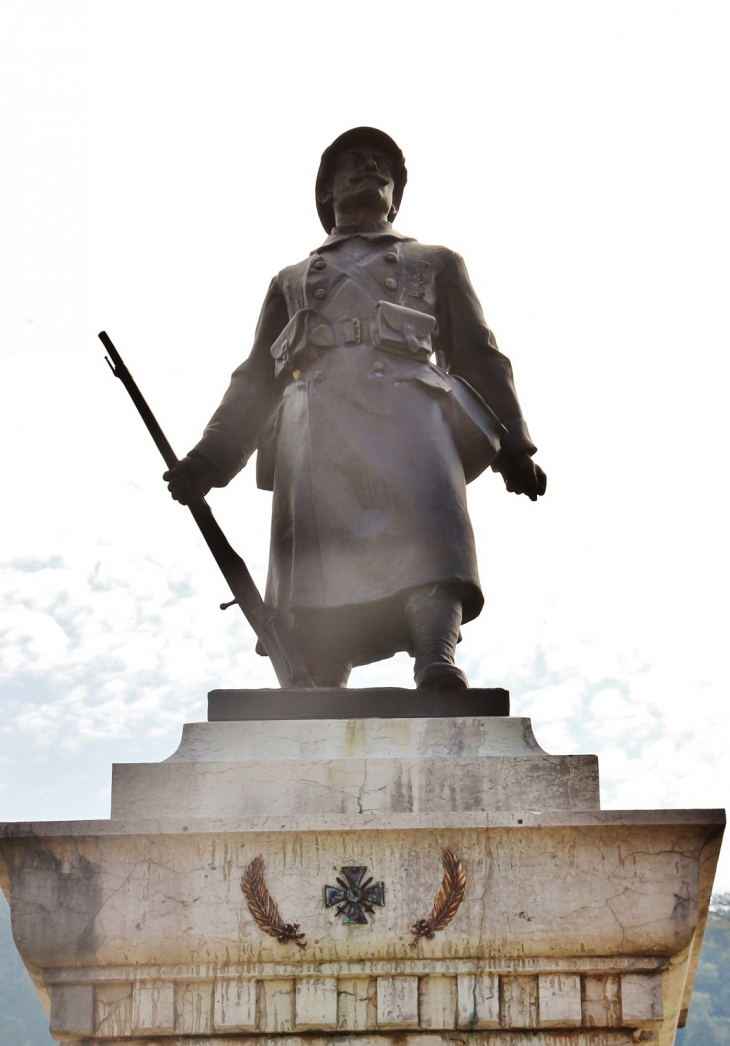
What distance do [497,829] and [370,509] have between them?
1653mm

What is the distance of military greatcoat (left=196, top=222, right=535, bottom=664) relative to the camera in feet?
20.9

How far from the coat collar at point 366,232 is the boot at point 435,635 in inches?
77.7

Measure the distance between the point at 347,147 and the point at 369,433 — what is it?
177 cm

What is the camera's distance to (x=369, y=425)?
21.7 ft

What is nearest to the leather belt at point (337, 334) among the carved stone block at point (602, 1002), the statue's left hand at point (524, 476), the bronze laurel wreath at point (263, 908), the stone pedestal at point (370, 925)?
the statue's left hand at point (524, 476)

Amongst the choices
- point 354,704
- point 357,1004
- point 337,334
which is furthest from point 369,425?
point 357,1004

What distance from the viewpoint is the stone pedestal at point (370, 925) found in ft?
17.1

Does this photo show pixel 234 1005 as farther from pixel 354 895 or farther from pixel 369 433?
pixel 369 433

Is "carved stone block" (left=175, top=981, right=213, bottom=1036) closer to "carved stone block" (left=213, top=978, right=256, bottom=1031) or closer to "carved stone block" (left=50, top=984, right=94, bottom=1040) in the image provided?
"carved stone block" (left=213, top=978, right=256, bottom=1031)

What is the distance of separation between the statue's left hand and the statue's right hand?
4.46 feet

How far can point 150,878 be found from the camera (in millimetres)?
5371

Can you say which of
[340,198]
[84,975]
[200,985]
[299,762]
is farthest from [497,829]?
[340,198]

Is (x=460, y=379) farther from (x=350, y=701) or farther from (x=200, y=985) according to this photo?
(x=200, y=985)

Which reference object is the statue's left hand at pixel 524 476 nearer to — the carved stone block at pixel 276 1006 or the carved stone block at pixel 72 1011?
the carved stone block at pixel 276 1006
